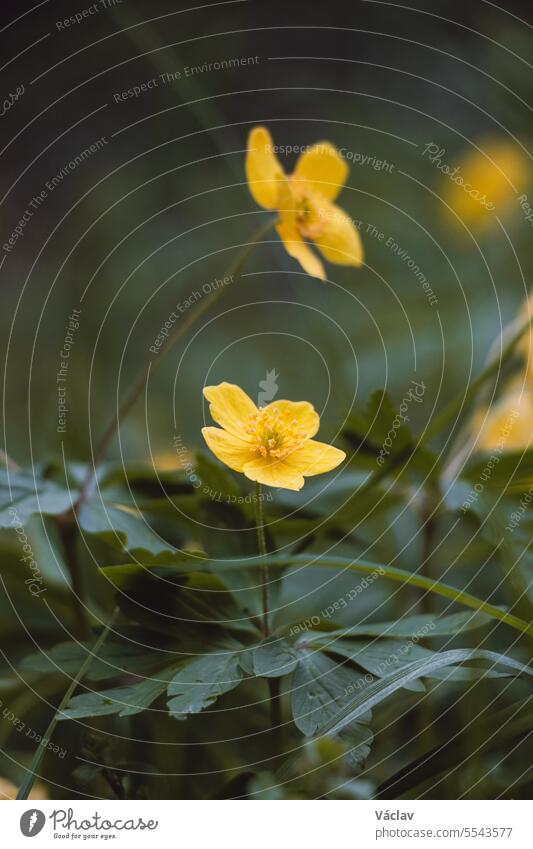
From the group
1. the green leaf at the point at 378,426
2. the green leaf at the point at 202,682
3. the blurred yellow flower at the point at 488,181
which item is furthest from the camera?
the blurred yellow flower at the point at 488,181

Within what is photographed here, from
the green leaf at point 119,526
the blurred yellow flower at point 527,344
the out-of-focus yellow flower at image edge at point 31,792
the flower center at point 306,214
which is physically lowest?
the out-of-focus yellow flower at image edge at point 31,792

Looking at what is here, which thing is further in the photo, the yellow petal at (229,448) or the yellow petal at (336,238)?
the yellow petal at (336,238)

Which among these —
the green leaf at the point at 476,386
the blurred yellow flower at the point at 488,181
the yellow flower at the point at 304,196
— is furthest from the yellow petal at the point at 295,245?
the blurred yellow flower at the point at 488,181

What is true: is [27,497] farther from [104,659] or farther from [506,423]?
[506,423]

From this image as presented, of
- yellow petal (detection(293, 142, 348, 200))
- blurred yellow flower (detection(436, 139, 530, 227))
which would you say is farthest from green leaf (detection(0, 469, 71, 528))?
blurred yellow flower (detection(436, 139, 530, 227))

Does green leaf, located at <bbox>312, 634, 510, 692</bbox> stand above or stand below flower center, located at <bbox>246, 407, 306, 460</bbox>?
below

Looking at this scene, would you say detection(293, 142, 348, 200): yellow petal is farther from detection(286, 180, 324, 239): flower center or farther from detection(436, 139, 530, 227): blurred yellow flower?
detection(436, 139, 530, 227): blurred yellow flower

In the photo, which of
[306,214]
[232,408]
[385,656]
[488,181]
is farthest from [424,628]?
[488,181]

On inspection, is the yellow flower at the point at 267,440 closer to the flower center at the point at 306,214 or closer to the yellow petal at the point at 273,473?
the yellow petal at the point at 273,473

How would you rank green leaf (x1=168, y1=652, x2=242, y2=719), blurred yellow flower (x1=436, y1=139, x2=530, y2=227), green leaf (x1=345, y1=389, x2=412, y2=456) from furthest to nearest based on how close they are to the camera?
blurred yellow flower (x1=436, y1=139, x2=530, y2=227), green leaf (x1=345, y1=389, x2=412, y2=456), green leaf (x1=168, y1=652, x2=242, y2=719)
